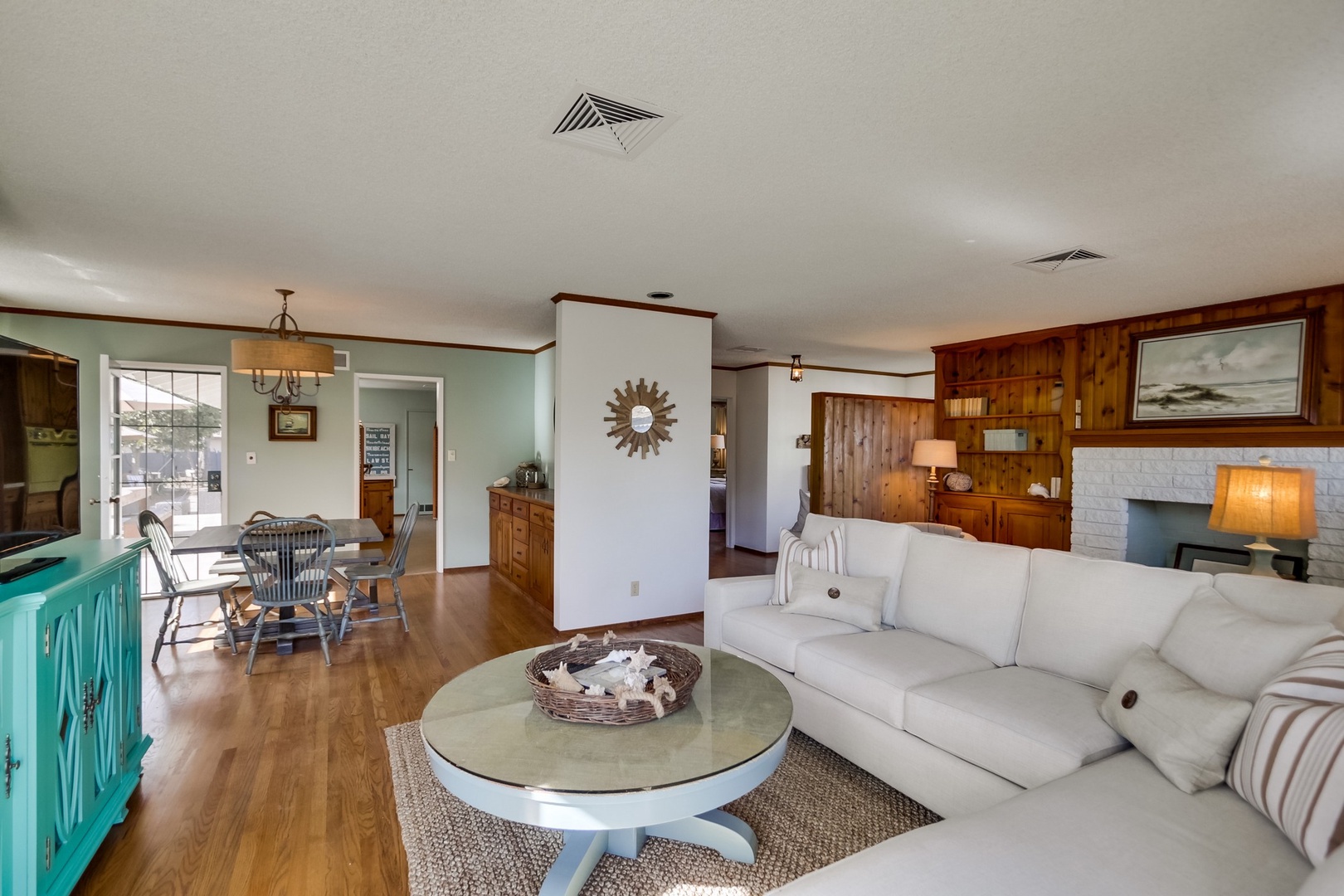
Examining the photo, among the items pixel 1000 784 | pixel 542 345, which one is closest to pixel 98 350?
pixel 542 345

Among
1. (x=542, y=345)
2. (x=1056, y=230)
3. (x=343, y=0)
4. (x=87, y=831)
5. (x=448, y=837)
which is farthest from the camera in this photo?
(x=542, y=345)

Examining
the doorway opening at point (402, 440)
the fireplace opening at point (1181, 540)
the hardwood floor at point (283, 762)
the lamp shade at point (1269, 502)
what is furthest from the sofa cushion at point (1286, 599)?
the doorway opening at point (402, 440)

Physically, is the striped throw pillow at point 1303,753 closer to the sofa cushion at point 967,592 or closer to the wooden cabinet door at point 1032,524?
the sofa cushion at point 967,592

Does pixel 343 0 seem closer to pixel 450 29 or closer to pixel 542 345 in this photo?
pixel 450 29

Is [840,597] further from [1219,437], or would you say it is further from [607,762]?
[1219,437]

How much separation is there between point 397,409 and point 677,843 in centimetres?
1057

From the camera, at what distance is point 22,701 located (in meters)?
1.60

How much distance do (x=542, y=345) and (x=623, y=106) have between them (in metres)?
4.87

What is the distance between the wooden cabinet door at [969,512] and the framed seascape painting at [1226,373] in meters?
1.61

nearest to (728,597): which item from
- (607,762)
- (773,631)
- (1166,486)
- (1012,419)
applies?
(773,631)

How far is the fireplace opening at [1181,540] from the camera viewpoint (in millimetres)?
4762

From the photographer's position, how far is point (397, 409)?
444 inches

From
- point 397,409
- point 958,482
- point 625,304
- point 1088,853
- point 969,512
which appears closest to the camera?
point 1088,853

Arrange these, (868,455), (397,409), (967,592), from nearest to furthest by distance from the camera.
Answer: (967,592), (868,455), (397,409)
